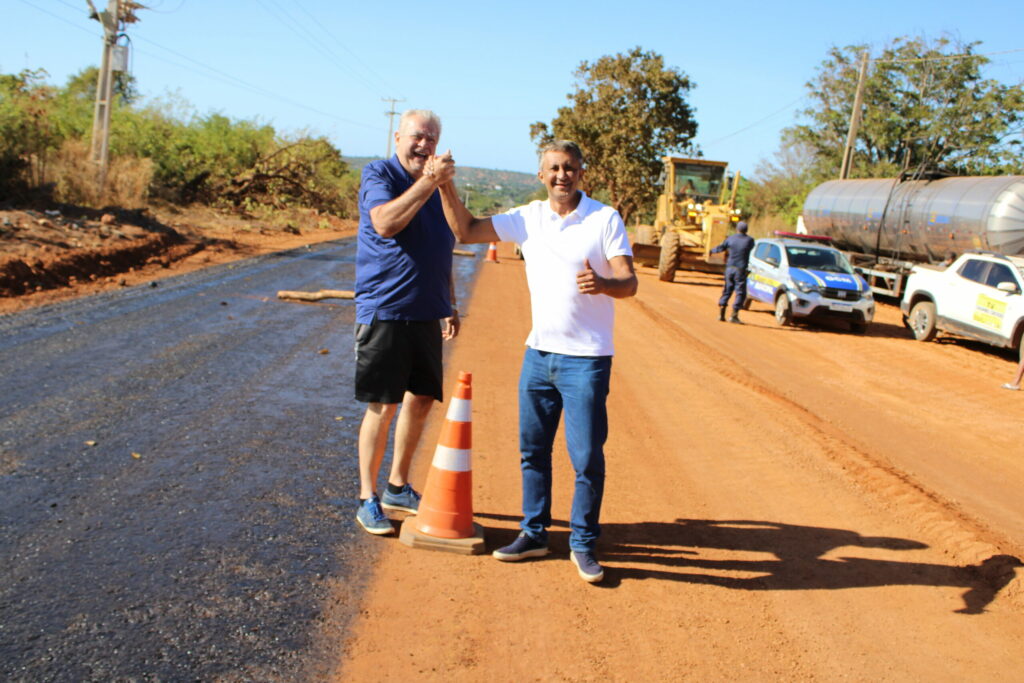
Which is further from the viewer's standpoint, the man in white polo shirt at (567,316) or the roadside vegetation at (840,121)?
the roadside vegetation at (840,121)

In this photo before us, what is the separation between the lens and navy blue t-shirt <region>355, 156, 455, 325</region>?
169 inches

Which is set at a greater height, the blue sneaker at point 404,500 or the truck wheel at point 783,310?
the truck wheel at point 783,310

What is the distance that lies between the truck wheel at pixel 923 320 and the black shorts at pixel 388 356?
45.3 feet

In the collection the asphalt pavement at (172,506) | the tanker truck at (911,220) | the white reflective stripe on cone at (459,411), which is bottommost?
the asphalt pavement at (172,506)

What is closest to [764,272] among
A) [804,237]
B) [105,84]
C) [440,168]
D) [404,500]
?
[804,237]

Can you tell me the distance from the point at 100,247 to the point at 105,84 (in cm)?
873

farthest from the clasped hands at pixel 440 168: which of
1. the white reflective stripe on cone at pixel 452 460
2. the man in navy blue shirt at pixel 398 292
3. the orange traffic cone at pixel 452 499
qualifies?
the white reflective stripe on cone at pixel 452 460

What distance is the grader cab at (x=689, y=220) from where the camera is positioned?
24281 millimetres

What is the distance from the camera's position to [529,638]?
3623 millimetres

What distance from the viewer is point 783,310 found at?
16359 millimetres

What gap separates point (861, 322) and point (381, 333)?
544 inches

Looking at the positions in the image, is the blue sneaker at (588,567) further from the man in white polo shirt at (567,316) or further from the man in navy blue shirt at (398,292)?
the man in navy blue shirt at (398,292)

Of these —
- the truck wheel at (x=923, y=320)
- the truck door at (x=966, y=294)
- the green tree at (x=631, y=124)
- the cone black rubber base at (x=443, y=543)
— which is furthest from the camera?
the green tree at (x=631, y=124)

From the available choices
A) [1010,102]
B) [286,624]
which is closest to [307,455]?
[286,624]
